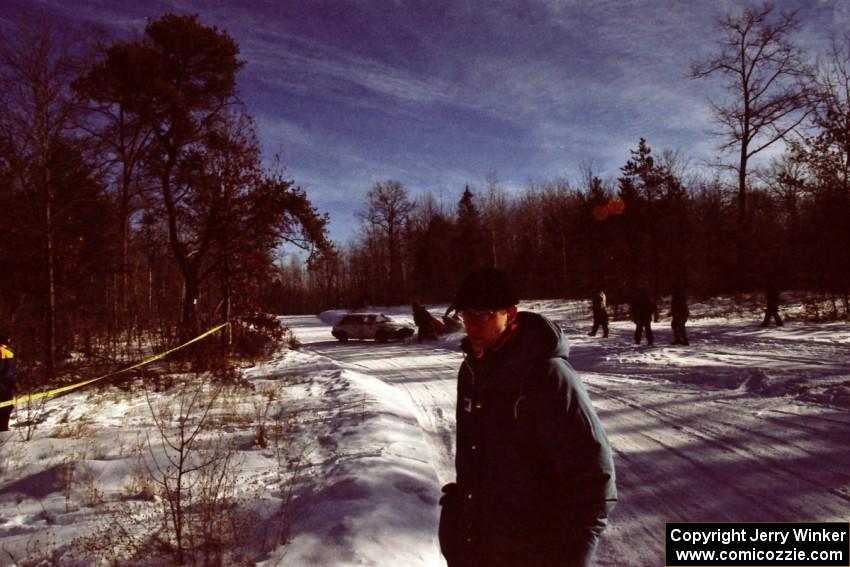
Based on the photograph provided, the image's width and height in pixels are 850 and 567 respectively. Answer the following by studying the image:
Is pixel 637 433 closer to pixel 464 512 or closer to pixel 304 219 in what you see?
pixel 464 512

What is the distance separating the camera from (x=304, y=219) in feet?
50.8

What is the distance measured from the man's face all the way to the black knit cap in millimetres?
28

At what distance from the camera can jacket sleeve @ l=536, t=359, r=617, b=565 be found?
1.77 m

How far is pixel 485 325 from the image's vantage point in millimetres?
2152

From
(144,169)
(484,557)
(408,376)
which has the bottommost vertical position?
(408,376)

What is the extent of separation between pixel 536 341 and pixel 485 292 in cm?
32

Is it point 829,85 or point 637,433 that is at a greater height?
point 829,85

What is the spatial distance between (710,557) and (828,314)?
22.3m

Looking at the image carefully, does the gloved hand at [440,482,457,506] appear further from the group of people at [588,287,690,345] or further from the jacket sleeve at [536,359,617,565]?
the group of people at [588,287,690,345]

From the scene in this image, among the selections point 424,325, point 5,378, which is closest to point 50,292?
point 5,378

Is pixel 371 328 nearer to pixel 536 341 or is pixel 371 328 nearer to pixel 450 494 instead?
pixel 450 494

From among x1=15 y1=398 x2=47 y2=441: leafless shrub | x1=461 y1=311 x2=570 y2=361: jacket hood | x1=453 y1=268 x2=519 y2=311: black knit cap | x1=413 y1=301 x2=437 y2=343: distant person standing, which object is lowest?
x1=15 y1=398 x2=47 y2=441: leafless shrub

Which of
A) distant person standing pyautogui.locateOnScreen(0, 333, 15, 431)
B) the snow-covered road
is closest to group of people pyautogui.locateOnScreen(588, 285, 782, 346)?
the snow-covered road

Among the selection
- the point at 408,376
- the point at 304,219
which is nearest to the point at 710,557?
the point at 408,376
